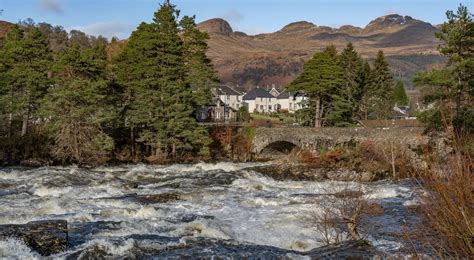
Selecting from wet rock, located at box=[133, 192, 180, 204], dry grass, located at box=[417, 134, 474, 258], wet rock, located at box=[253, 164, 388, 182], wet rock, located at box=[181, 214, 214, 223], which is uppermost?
dry grass, located at box=[417, 134, 474, 258]

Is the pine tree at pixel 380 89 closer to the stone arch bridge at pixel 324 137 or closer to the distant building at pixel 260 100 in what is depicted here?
the stone arch bridge at pixel 324 137

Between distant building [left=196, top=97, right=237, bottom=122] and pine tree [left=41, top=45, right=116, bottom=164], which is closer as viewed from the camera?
pine tree [left=41, top=45, right=116, bottom=164]

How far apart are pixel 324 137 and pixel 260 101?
79.8 metres

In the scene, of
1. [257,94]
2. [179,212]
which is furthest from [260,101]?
[179,212]

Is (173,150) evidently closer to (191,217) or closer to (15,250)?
(191,217)

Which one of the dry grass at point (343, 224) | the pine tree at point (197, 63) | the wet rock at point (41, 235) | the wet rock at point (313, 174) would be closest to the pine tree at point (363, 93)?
the pine tree at point (197, 63)

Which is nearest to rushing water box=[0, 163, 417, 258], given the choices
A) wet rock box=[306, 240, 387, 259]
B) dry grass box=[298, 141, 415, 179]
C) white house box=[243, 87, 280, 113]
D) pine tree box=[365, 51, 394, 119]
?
wet rock box=[306, 240, 387, 259]

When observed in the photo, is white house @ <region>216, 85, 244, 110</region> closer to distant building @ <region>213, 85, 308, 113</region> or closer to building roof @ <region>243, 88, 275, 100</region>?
distant building @ <region>213, 85, 308, 113</region>

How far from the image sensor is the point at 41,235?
51.7 feet

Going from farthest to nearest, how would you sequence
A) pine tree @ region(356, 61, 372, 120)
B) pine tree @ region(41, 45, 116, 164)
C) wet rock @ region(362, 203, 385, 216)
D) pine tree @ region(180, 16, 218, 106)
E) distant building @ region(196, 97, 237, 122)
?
distant building @ region(196, 97, 237, 122)
pine tree @ region(356, 61, 372, 120)
pine tree @ region(180, 16, 218, 106)
pine tree @ region(41, 45, 116, 164)
wet rock @ region(362, 203, 385, 216)

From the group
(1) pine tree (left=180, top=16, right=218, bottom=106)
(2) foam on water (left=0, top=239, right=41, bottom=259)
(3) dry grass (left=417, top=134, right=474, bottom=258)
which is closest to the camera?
(3) dry grass (left=417, top=134, right=474, bottom=258)

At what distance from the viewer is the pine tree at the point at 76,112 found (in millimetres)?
40000

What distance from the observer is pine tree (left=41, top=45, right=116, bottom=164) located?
4000 cm

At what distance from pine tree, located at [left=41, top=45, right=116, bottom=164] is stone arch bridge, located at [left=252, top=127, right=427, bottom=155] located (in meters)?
14.8
